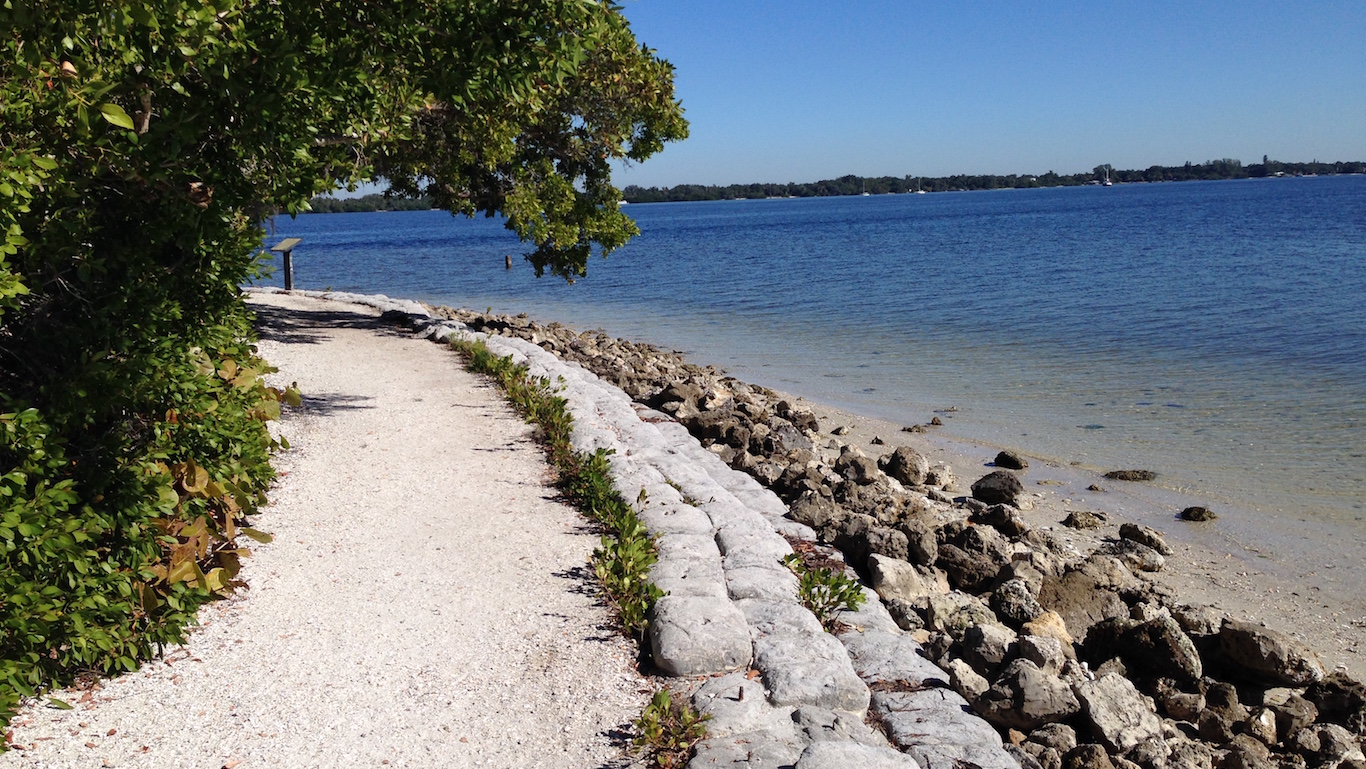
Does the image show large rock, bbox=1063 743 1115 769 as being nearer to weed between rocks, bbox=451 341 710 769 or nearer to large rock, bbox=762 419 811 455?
weed between rocks, bbox=451 341 710 769

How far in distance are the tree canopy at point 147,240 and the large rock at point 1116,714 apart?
15.7 feet

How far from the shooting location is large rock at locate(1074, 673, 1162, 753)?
5.82m

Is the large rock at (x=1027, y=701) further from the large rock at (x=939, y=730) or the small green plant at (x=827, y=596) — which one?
the small green plant at (x=827, y=596)

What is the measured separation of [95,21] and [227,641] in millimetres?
3553

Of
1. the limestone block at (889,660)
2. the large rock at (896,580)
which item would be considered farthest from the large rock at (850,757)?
the large rock at (896,580)

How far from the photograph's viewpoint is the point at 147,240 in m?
5.23

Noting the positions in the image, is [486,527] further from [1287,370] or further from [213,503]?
[1287,370]

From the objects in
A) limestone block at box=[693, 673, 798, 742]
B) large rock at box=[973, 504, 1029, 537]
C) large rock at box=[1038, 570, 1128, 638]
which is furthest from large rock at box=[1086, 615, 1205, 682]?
limestone block at box=[693, 673, 798, 742]

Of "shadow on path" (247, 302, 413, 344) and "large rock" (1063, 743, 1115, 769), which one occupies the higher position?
"shadow on path" (247, 302, 413, 344)

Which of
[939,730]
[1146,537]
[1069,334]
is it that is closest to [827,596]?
[939,730]

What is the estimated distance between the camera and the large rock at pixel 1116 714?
5824mm

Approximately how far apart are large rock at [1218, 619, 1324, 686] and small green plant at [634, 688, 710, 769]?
4418 millimetres

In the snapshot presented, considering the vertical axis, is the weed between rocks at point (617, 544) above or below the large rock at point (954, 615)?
above

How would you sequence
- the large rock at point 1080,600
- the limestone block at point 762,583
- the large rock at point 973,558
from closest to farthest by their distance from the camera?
the limestone block at point 762,583 < the large rock at point 1080,600 < the large rock at point 973,558
